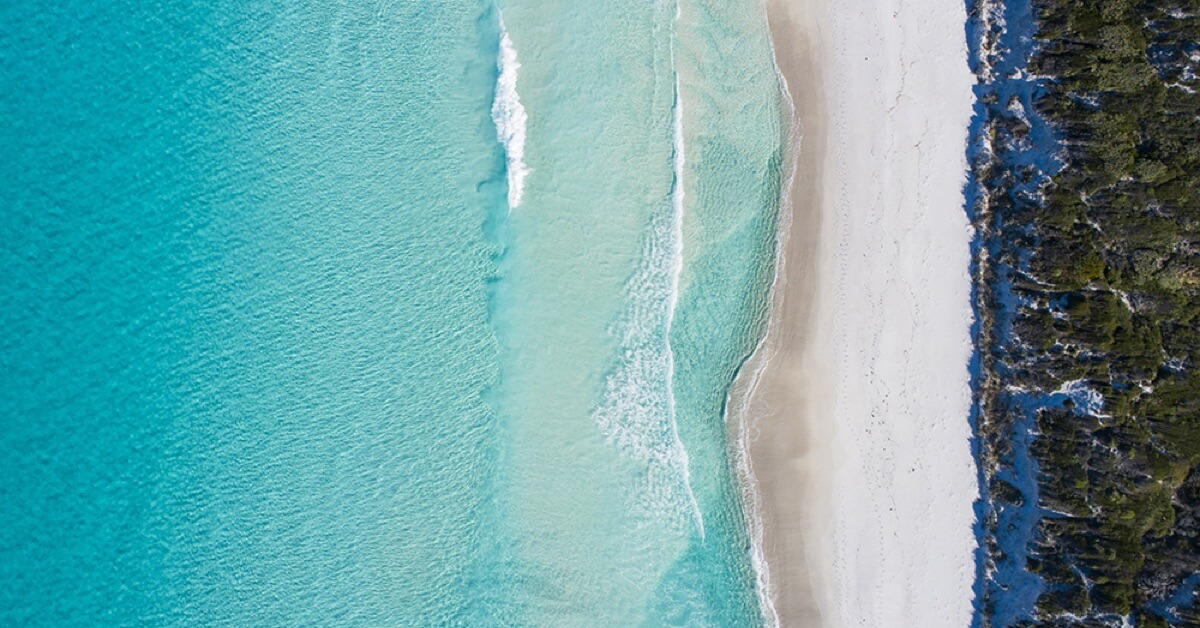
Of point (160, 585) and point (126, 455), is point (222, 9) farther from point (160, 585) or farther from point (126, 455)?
point (160, 585)

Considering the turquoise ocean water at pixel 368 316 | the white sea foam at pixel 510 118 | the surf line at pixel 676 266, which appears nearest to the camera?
the turquoise ocean water at pixel 368 316

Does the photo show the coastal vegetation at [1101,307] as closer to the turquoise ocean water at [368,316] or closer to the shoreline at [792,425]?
the shoreline at [792,425]

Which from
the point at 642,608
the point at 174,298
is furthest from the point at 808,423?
the point at 174,298

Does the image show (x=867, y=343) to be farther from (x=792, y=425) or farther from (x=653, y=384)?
(x=653, y=384)

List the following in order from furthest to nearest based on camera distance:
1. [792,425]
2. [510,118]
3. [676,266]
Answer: [792,425] → [676,266] → [510,118]

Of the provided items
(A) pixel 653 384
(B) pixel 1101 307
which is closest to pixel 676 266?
(A) pixel 653 384

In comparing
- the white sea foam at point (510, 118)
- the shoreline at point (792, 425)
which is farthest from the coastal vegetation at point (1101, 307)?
the white sea foam at point (510, 118)
